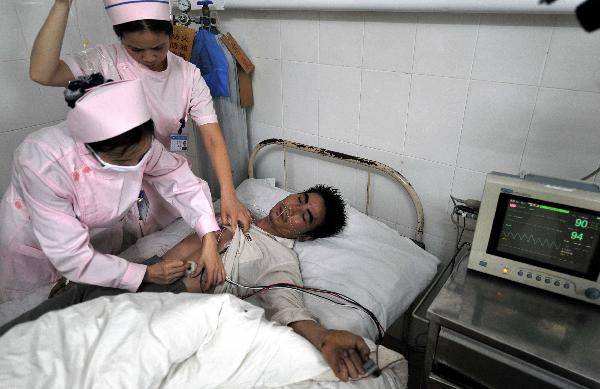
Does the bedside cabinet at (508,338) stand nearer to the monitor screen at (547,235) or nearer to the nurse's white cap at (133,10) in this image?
the monitor screen at (547,235)

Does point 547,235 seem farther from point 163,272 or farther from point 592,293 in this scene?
point 163,272

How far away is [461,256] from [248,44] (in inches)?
63.5

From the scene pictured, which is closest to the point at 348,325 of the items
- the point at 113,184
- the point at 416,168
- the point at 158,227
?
the point at 416,168

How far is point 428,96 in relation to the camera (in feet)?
5.65

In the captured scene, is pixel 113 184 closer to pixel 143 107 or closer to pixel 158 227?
pixel 143 107

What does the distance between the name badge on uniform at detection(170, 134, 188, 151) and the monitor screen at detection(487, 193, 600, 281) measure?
141 centimetres

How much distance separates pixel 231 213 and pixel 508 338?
46.1 inches

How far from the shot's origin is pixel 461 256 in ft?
4.99

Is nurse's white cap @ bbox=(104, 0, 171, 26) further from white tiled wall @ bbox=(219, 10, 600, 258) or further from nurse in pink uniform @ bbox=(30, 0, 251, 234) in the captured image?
white tiled wall @ bbox=(219, 10, 600, 258)

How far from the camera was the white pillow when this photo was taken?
151 centimetres

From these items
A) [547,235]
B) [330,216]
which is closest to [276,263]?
[330,216]

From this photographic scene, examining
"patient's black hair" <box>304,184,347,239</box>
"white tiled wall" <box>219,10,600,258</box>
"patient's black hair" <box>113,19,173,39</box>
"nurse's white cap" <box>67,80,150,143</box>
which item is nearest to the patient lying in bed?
"patient's black hair" <box>304,184,347,239</box>

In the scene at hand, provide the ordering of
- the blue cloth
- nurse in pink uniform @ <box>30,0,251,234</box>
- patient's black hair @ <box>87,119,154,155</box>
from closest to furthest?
patient's black hair @ <box>87,119,154,155</box> → nurse in pink uniform @ <box>30,0,251,234</box> → the blue cloth

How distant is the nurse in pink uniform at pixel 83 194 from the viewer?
1.16 metres
